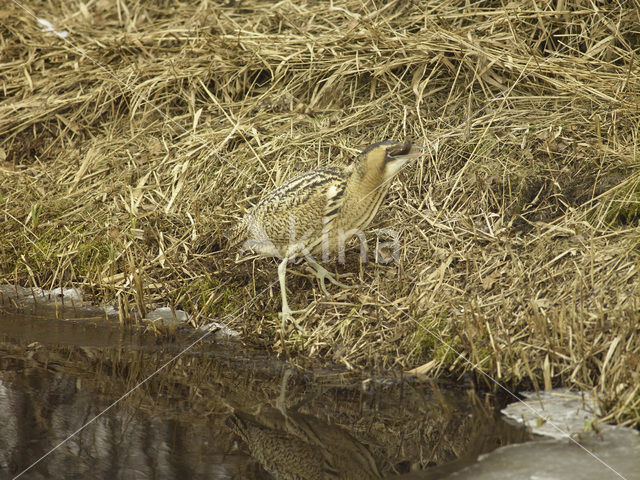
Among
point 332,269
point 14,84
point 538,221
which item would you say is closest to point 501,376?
point 538,221

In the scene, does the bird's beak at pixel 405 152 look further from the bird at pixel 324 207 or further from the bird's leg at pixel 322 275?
the bird's leg at pixel 322 275

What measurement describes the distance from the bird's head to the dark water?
1039mm

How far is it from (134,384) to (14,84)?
3298 mm

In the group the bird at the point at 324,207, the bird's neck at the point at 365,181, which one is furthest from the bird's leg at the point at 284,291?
the bird's neck at the point at 365,181

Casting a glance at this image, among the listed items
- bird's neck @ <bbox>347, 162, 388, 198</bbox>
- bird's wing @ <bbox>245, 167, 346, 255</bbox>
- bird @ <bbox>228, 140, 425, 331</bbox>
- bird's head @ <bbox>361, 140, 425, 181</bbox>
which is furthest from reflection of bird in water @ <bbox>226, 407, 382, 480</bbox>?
bird's head @ <bbox>361, 140, 425, 181</bbox>

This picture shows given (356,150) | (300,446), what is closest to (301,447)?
(300,446)

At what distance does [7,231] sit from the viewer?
4488 millimetres

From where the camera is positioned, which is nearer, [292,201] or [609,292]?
[609,292]

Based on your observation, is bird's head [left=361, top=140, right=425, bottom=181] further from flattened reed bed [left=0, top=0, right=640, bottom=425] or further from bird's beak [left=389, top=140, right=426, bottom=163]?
flattened reed bed [left=0, top=0, right=640, bottom=425]

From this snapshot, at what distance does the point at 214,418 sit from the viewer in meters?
2.85

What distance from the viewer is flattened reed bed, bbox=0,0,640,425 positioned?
3.27 m

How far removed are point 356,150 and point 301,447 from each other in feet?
7.03

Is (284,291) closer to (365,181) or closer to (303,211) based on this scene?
(303,211)

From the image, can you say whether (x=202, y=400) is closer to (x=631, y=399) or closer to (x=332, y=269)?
(x=332, y=269)
